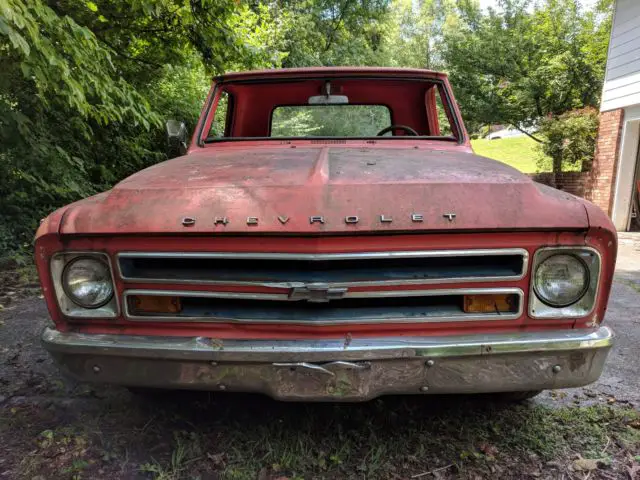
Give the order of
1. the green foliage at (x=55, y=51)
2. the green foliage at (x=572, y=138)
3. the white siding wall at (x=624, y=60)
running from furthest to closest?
the green foliage at (x=572, y=138), the white siding wall at (x=624, y=60), the green foliage at (x=55, y=51)

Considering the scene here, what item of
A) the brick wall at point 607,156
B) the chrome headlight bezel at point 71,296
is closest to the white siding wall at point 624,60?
the brick wall at point 607,156

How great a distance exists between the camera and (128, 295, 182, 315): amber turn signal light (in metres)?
1.80

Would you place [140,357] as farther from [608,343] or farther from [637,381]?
[637,381]

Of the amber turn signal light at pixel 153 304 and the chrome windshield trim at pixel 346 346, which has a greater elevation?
the amber turn signal light at pixel 153 304

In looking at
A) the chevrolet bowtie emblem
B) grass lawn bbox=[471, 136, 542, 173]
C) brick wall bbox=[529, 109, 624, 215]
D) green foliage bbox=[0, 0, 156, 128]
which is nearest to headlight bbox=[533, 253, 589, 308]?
the chevrolet bowtie emblem

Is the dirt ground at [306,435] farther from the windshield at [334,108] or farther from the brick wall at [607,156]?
the brick wall at [607,156]

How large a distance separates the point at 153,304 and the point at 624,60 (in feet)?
32.0

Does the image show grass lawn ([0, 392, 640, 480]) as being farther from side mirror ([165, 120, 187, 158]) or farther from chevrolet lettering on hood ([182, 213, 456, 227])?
side mirror ([165, 120, 187, 158])

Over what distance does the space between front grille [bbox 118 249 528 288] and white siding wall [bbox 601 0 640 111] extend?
328 inches

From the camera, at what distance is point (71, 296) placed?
179 centimetres

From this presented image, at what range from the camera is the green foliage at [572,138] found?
10938mm

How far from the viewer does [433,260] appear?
1745 millimetres

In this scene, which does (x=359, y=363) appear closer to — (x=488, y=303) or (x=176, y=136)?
(x=488, y=303)

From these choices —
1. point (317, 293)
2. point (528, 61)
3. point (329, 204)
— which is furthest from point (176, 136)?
point (528, 61)
